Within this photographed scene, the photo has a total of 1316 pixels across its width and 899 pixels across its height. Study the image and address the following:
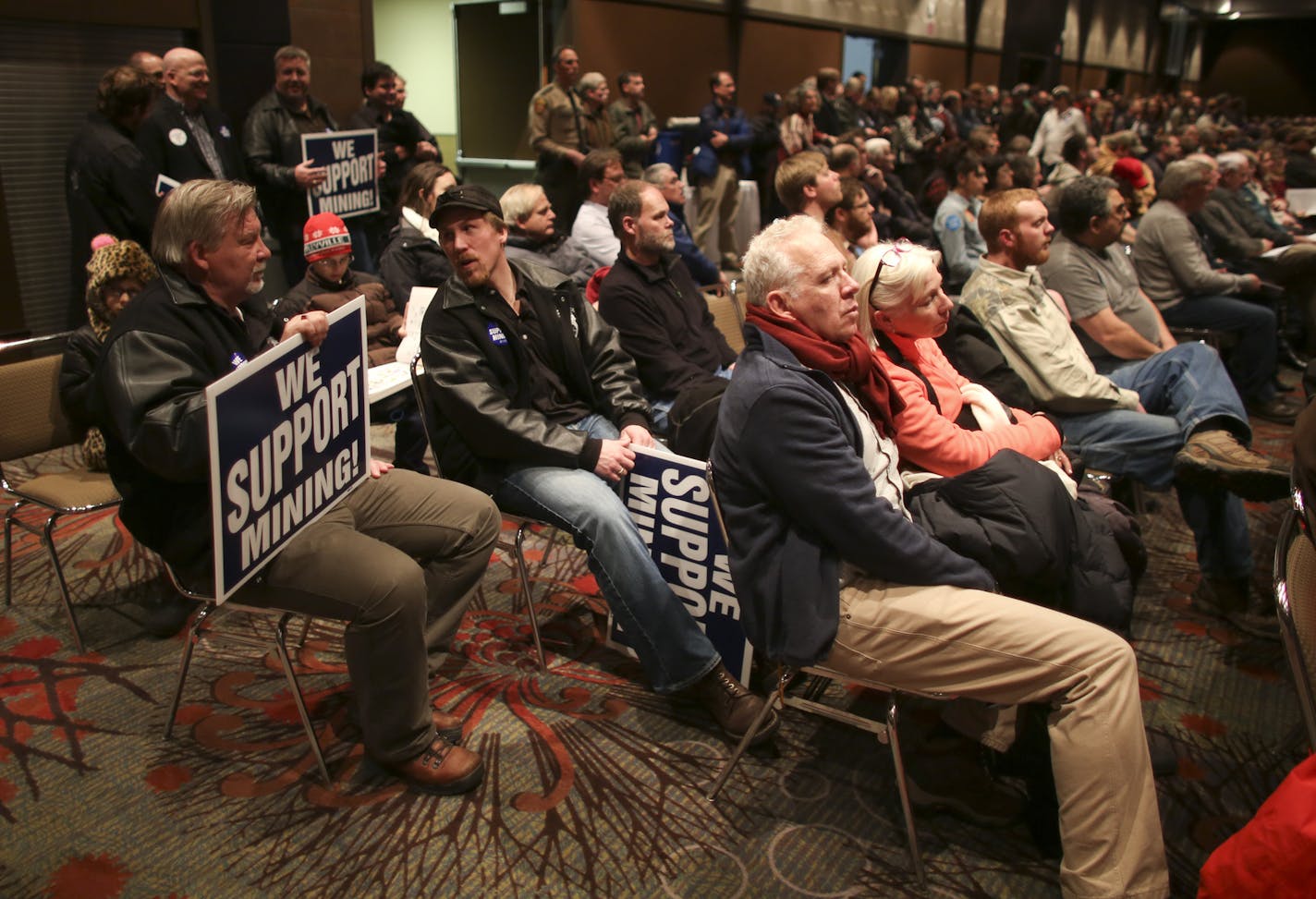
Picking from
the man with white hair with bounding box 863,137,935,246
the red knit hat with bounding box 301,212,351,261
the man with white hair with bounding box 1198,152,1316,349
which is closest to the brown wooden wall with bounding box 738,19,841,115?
the man with white hair with bounding box 863,137,935,246

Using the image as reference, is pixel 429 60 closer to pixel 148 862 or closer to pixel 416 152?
pixel 416 152

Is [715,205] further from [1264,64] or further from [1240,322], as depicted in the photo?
[1264,64]

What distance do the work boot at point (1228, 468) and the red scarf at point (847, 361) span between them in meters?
1.38

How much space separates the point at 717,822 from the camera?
2.43m

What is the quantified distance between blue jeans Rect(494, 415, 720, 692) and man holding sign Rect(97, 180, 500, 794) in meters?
0.52

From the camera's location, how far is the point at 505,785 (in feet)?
8.37

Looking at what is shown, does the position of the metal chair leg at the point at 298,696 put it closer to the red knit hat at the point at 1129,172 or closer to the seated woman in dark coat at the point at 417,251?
the seated woman in dark coat at the point at 417,251

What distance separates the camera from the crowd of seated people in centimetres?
212

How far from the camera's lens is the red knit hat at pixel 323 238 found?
4.12 metres

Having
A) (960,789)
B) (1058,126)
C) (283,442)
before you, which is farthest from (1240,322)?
(1058,126)

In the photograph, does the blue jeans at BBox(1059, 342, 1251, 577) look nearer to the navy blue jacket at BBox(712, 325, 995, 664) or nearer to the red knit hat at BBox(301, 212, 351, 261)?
the navy blue jacket at BBox(712, 325, 995, 664)

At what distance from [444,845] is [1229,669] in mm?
2442

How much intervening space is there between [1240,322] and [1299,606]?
376 cm

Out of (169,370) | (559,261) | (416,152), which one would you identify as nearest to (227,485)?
(169,370)
